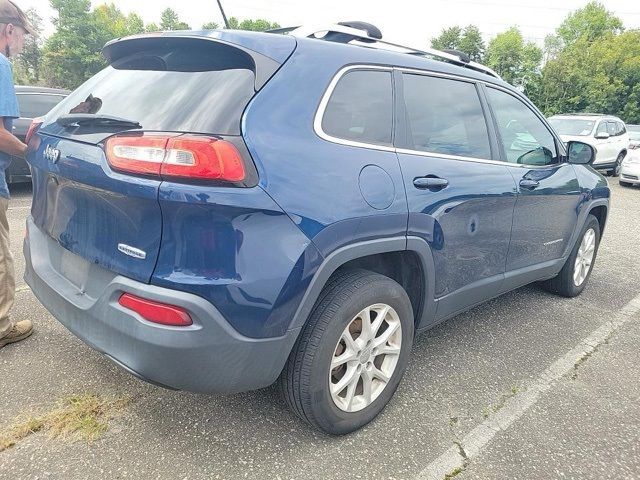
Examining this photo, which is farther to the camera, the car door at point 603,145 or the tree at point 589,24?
the tree at point 589,24

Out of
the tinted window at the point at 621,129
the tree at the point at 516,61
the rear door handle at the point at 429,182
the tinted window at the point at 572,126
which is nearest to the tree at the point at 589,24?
the tree at the point at 516,61

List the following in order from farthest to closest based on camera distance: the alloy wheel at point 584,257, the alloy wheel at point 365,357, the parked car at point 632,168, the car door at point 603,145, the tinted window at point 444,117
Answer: the car door at point 603,145, the parked car at point 632,168, the alloy wheel at point 584,257, the tinted window at point 444,117, the alloy wheel at point 365,357

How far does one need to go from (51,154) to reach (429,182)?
1.77 meters

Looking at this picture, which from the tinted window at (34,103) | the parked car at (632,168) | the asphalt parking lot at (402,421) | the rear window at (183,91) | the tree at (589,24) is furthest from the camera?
the tree at (589,24)

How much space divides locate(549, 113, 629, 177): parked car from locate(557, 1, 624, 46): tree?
47.8 meters

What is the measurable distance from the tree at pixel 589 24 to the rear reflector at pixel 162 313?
6331 centimetres

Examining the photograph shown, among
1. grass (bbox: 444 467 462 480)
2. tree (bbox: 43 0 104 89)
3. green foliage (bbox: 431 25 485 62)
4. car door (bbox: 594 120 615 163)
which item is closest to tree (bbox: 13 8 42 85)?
tree (bbox: 43 0 104 89)

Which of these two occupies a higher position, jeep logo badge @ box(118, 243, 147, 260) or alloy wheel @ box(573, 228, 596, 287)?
jeep logo badge @ box(118, 243, 147, 260)

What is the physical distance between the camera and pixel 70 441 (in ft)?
6.80

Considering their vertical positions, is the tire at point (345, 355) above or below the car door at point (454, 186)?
below

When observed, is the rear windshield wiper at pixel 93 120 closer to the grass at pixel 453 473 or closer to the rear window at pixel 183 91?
the rear window at pixel 183 91

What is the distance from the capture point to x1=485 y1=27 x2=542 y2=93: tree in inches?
1468

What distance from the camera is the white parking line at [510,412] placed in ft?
6.82

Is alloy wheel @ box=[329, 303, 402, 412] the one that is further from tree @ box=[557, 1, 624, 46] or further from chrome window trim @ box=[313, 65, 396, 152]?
tree @ box=[557, 1, 624, 46]
